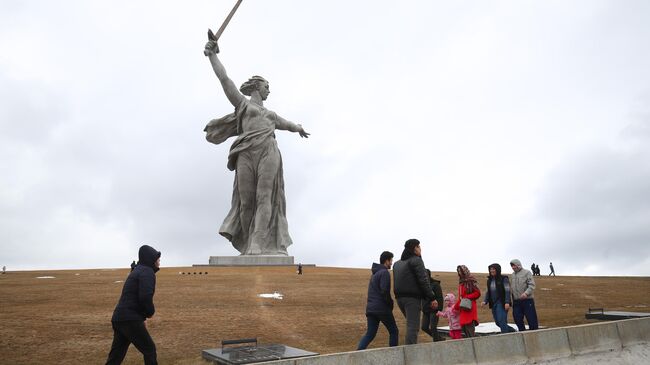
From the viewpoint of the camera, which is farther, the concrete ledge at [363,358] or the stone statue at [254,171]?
the stone statue at [254,171]

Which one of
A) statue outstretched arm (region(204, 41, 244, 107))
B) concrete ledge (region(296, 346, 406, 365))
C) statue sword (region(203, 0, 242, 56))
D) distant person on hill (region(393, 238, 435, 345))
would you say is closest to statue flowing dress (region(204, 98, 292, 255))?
statue outstretched arm (region(204, 41, 244, 107))

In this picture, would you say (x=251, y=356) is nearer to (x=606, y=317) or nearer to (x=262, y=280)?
(x=606, y=317)

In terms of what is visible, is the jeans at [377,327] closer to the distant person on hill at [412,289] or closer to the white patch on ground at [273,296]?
the distant person on hill at [412,289]

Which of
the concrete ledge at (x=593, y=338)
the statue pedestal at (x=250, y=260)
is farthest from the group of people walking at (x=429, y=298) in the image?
the statue pedestal at (x=250, y=260)

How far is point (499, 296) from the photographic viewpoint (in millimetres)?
7707

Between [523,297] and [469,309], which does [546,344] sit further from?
[523,297]

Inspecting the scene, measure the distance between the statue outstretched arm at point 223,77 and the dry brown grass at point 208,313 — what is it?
9.86 meters

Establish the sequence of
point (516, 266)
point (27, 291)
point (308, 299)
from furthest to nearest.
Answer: point (27, 291) < point (308, 299) < point (516, 266)

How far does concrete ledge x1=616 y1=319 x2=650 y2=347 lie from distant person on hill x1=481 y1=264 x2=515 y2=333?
4.78 ft

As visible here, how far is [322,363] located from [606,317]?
20.9 feet

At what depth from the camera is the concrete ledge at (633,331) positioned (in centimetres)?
712

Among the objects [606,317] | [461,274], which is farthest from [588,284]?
[461,274]

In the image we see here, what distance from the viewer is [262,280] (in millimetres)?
16000

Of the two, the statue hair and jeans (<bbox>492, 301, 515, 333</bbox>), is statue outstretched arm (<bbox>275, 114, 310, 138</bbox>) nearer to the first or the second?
the statue hair
